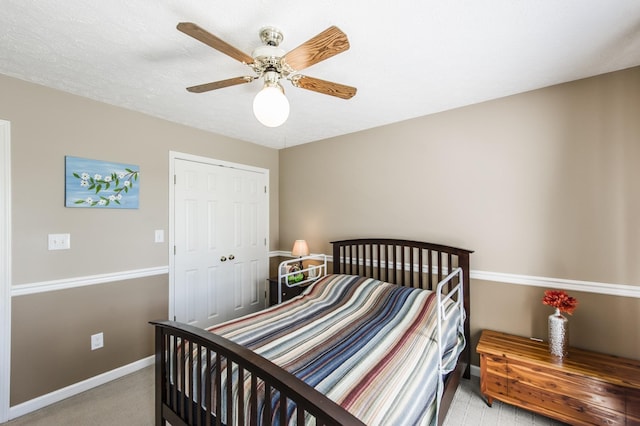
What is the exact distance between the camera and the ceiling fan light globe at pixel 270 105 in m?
1.40

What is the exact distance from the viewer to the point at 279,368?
43.7 inches

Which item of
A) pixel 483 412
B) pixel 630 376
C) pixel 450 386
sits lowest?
pixel 483 412

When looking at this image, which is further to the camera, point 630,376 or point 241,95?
point 241,95

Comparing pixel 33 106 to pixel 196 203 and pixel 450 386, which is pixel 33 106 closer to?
pixel 196 203

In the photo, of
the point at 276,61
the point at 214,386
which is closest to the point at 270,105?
the point at 276,61

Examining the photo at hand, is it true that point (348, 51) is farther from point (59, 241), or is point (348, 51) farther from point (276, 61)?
point (59, 241)

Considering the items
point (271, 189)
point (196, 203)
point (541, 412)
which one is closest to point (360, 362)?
point (541, 412)

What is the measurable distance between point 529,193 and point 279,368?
234 cm

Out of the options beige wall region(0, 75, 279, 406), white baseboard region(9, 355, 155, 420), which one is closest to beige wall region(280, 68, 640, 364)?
beige wall region(0, 75, 279, 406)

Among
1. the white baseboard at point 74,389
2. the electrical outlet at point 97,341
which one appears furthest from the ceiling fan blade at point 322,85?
the white baseboard at point 74,389

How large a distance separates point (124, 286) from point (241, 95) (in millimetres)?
2050

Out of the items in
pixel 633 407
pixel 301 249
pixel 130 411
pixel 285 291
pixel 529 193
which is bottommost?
pixel 130 411

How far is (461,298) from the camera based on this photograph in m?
2.34

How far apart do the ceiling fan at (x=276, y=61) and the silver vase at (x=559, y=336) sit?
6.94 feet
